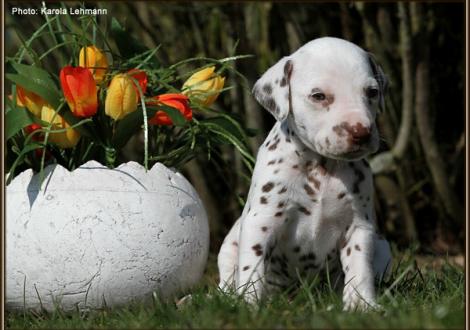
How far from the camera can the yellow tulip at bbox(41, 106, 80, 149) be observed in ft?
11.6

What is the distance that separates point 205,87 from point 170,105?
12.6 inches

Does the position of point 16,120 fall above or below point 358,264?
above

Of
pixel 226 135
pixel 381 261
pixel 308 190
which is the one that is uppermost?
pixel 226 135

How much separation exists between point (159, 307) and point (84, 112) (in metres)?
0.97

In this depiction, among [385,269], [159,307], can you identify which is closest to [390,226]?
[385,269]

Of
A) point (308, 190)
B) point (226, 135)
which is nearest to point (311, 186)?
point (308, 190)

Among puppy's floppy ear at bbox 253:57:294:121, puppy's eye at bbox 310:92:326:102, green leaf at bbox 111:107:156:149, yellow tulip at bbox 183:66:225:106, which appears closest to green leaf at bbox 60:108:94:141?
green leaf at bbox 111:107:156:149

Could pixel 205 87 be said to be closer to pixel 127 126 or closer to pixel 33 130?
pixel 127 126

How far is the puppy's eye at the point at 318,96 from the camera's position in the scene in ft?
10.6

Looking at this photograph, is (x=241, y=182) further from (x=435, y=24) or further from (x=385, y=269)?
(x=385, y=269)

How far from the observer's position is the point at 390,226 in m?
6.96

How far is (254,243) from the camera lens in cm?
340

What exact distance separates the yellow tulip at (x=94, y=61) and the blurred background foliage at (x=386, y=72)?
8.12 ft

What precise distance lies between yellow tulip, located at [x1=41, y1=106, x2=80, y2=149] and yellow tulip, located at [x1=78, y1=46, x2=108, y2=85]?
0.26 m
